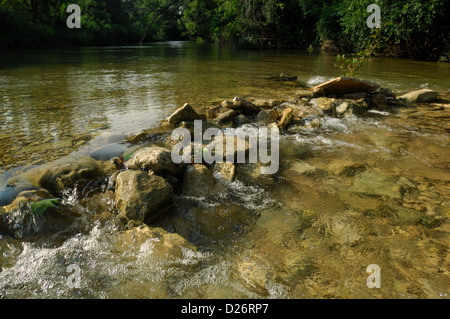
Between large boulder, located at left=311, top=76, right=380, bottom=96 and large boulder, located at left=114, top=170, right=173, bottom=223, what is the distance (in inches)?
208

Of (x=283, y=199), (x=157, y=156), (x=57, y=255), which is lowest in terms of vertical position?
(x=57, y=255)

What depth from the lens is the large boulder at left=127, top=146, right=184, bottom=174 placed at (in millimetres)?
3086

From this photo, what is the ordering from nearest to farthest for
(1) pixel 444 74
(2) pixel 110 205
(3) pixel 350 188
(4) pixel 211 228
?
(4) pixel 211 228, (2) pixel 110 205, (3) pixel 350 188, (1) pixel 444 74

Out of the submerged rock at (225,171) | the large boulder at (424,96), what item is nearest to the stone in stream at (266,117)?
the submerged rock at (225,171)

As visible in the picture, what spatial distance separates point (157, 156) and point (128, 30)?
1780 inches

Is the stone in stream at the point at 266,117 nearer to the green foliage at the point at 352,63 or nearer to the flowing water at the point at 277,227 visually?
the flowing water at the point at 277,227

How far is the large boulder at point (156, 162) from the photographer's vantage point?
10.1 ft

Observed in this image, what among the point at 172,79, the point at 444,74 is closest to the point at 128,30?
the point at 172,79

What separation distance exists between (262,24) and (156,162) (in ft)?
81.5

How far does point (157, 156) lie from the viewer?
10.2 ft

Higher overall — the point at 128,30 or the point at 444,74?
the point at 128,30

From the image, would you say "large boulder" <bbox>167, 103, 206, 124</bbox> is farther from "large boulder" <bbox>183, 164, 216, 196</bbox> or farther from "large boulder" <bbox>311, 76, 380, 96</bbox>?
"large boulder" <bbox>311, 76, 380, 96</bbox>

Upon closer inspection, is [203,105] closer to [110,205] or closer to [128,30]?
[110,205]

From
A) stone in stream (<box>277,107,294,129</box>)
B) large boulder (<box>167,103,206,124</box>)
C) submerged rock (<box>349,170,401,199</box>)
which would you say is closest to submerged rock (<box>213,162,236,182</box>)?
submerged rock (<box>349,170,401,199</box>)
